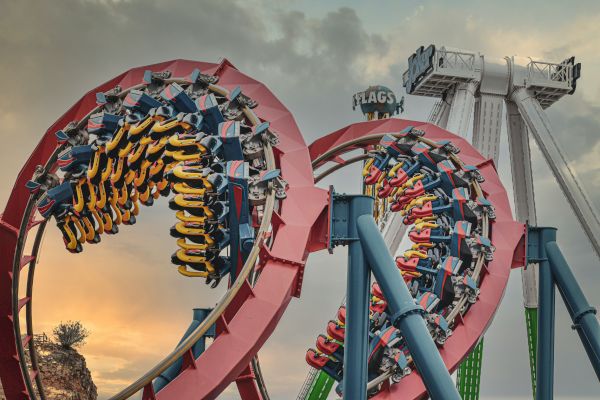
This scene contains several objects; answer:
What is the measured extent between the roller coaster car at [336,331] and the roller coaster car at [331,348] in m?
0.14

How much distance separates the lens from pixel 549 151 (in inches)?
1136

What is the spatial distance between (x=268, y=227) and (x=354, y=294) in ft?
5.19

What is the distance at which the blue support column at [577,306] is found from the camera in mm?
16344

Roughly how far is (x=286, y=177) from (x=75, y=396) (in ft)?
43.1

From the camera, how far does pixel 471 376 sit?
1043 inches

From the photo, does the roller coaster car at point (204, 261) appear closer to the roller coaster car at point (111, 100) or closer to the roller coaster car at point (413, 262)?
the roller coaster car at point (111, 100)

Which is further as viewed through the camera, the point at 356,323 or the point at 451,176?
the point at 451,176

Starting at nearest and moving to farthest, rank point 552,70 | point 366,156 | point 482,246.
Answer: point 482,246 < point 366,156 < point 552,70

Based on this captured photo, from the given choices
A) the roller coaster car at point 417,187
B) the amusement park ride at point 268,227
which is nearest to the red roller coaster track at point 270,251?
the amusement park ride at point 268,227

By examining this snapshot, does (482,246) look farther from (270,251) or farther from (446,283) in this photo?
(270,251)

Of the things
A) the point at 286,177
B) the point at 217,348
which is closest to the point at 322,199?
the point at 286,177

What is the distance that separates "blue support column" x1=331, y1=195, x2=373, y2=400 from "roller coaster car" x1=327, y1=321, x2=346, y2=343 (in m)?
4.09

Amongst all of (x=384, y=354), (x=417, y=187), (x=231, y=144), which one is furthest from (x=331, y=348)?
(x=231, y=144)

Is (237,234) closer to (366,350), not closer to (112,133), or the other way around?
(366,350)
